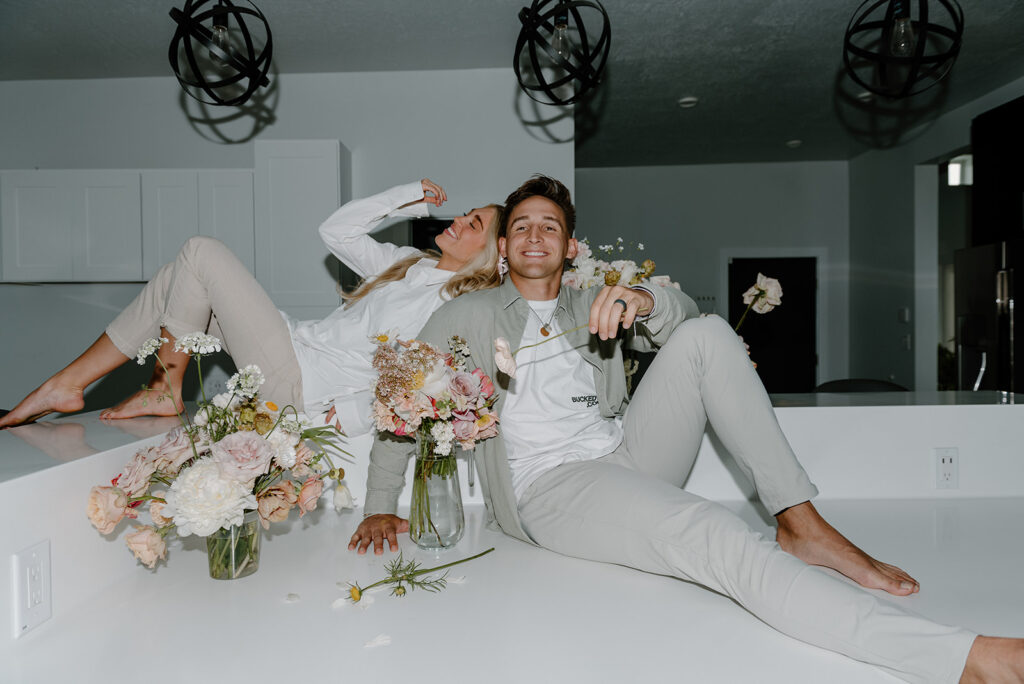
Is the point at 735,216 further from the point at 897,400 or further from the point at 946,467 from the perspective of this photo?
the point at 946,467

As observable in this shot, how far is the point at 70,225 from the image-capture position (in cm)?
371

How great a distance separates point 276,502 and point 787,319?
6383mm

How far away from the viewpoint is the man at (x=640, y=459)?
1.03 m

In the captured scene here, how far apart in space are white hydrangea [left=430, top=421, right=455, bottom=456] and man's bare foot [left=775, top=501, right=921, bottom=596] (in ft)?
2.44

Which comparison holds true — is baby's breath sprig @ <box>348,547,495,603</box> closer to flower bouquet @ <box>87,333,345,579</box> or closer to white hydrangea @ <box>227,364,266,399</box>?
flower bouquet @ <box>87,333,345,579</box>

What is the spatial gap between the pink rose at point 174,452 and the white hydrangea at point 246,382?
0.14 metres

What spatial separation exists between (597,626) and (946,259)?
5720mm

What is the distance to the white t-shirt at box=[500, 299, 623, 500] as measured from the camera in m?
1.54

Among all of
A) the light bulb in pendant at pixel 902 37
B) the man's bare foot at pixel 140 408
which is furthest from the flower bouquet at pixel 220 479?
the light bulb in pendant at pixel 902 37

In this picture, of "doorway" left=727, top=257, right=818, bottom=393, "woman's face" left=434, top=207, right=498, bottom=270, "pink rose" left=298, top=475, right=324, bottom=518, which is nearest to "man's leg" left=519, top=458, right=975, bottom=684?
"pink rose" left=298, top=475, right=324, bottom=518

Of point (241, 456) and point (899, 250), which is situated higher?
point (899, 250)

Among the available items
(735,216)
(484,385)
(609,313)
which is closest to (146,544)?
(484,385)

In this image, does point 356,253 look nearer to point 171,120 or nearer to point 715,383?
point 715,383

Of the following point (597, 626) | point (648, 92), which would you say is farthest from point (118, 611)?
point (648, 92)
